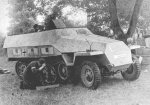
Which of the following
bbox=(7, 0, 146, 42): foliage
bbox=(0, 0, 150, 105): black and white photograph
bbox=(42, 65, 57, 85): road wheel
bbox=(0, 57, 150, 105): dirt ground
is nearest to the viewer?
bbox=(0, 57, 150, 105): dirt ground

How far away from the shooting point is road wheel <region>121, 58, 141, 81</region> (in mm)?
9319

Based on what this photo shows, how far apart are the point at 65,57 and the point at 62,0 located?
26.6ft

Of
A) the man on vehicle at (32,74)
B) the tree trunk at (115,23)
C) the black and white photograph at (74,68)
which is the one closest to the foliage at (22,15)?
the black and white photograph at (74,68)

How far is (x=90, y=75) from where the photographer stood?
336 inches

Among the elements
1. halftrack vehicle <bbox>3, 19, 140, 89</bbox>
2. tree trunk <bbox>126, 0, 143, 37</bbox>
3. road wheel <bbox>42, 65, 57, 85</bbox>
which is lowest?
road wheel <bbox>42, 65, 57, 85</bbox>

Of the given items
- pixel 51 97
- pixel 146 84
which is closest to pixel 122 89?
pixel 146 84

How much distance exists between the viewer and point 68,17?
18.3 metres

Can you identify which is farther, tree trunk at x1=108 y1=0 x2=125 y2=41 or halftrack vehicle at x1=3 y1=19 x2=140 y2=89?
tree trunk at x1=108 y1=0 x2=125 y2=41

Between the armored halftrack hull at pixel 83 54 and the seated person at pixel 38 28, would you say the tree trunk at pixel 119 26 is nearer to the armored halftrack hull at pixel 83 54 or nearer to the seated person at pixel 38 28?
the armored halftrack hull at pixel 83 54

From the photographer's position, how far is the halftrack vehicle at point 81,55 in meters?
8.47

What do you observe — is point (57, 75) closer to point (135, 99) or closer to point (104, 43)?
point (104, 43)

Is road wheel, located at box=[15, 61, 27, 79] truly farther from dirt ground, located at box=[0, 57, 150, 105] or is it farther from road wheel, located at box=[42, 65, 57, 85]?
road wheel, located at box=[42, 65, 57, 85]

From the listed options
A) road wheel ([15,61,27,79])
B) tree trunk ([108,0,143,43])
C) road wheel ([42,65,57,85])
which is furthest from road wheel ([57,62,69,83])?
tree trunk ([108,0,143,43])

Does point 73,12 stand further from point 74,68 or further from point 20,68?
point 74,68
